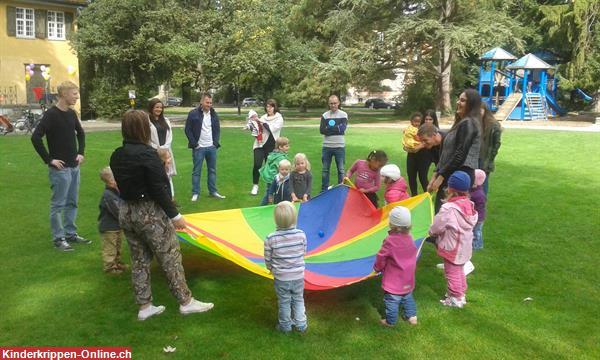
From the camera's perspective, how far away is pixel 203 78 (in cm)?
2875

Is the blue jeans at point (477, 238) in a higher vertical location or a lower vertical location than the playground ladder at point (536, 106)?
lower

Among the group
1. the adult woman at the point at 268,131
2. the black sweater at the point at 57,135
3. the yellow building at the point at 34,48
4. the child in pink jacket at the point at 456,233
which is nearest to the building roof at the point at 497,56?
the yellow building at the point at 34,48

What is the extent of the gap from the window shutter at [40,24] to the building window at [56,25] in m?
0.29

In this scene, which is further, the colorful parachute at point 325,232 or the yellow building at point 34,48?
the yellow building at point 34,48

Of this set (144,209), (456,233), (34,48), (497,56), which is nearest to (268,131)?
(456,233)

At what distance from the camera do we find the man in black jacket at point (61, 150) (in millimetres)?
5543

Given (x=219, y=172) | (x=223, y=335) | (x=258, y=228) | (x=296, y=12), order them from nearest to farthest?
(x=223, y=335), (x=258, y=228), (x=219, y=172), (x=296, y=12)

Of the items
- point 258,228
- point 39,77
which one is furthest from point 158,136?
point 39,77

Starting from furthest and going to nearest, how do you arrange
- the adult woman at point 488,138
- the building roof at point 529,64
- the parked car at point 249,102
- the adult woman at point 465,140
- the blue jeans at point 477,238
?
the parked car at point 249,102 → the building roof at point 529,64 → the blue jeans at point 477,238 → the adult woman at point 488,138 → the adult woman at point 465,140

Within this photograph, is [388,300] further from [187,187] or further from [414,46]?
[414,46]

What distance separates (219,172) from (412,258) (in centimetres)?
777

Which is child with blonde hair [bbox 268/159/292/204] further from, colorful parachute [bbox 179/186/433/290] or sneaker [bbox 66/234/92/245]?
sneaker [bbox 66/234/92/245]

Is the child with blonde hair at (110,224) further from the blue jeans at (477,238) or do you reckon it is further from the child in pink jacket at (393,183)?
the blue jeans at (477,238)

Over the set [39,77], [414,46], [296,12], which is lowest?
[39,77]
